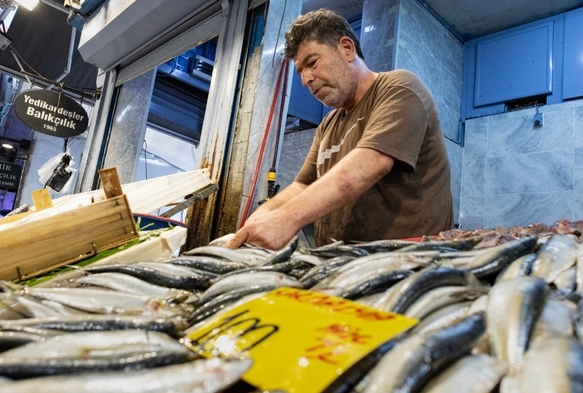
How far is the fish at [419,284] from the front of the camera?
38.7 inches

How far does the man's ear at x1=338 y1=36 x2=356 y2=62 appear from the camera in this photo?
3.14 m

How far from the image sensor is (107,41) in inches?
261

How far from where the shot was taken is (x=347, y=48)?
3.16m

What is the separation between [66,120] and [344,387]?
7282 millimetres

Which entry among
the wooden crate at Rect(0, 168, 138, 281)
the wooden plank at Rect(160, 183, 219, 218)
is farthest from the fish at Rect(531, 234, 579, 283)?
the wooden plank at Rect(160, 183, 219, 218)

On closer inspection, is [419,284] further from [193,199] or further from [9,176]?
[9,176]

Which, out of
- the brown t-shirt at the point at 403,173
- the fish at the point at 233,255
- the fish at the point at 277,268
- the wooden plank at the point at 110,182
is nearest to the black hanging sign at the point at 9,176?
the wooden plank at the point at 110,182

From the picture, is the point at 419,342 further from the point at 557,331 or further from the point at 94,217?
the point at 94,217

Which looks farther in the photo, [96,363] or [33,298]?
[33,298]

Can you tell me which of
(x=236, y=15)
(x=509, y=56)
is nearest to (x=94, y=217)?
(x=236, y=15)

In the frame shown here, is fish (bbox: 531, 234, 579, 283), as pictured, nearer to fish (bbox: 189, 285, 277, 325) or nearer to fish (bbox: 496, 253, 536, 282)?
fish (bbox: 496, 253, 536, 282)

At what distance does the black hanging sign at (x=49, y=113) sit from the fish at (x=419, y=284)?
680cm

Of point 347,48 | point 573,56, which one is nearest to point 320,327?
point 347,48

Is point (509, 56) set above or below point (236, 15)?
above
